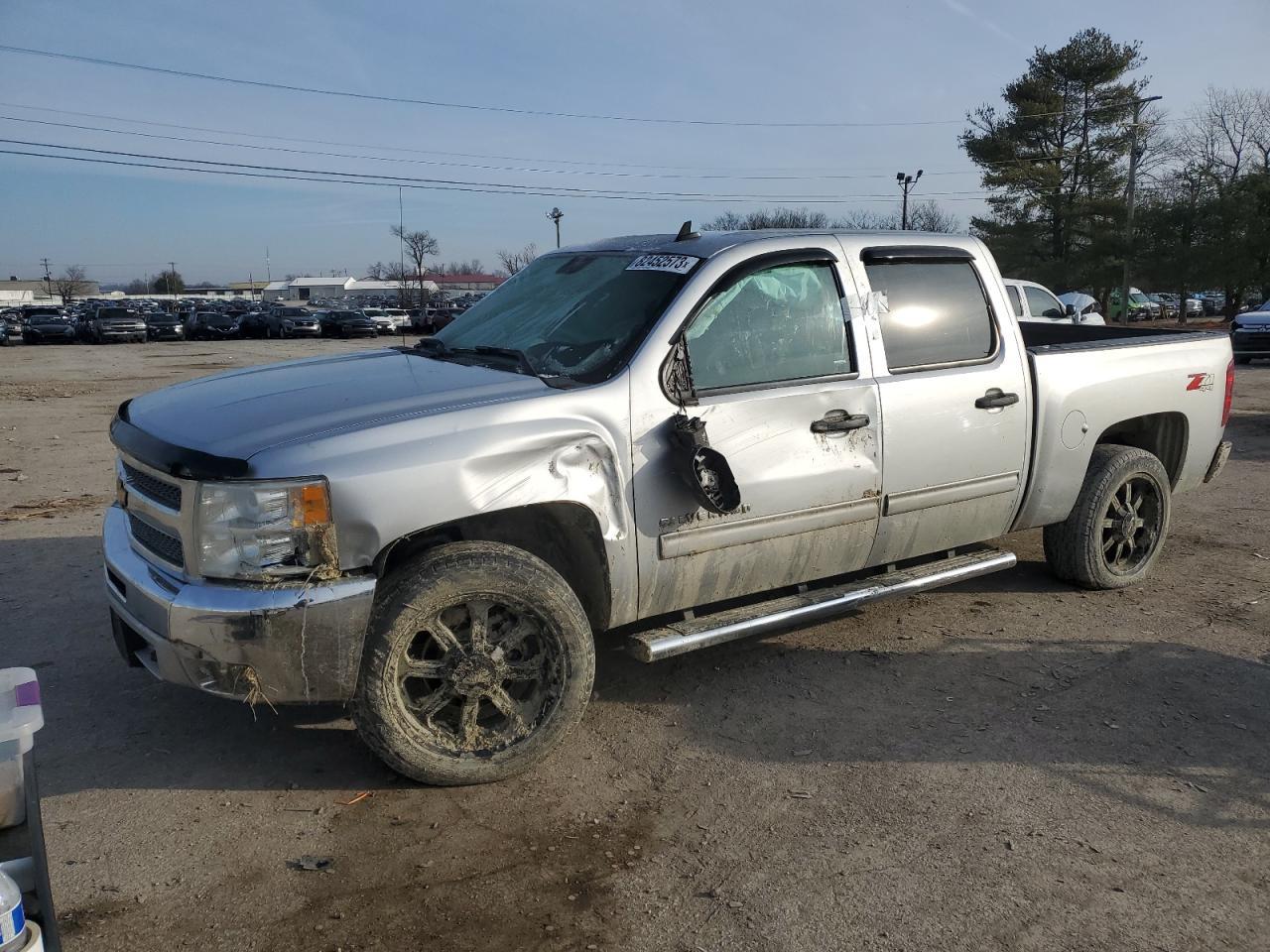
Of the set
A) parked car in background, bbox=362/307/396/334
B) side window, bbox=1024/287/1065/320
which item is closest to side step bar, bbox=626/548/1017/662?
side window, bbox=1024/287/1065/320

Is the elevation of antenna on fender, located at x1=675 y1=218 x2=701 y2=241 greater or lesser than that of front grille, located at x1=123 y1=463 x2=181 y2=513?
greater

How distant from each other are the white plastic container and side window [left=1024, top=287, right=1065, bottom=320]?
1474cm

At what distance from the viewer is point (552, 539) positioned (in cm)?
389

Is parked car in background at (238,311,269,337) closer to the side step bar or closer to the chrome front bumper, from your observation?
the side step bar

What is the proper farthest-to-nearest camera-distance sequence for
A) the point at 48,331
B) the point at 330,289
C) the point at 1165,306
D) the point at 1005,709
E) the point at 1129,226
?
the point at 330,289 < the point at 1165,306 < the point at 48,331 < the point at 1129,226 < the point at 1005,709

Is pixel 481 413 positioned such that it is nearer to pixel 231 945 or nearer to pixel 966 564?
pixel 231 945

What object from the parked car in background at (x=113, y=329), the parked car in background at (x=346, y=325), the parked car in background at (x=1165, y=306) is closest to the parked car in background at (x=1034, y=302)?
the parked car in background at (x=346, y=325)

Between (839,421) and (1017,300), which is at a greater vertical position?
(1017,300)

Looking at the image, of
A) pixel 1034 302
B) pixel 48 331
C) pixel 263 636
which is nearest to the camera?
pixel 263 636

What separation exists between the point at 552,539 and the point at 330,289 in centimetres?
14599

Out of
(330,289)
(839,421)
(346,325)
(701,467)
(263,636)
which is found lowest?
(263,636)

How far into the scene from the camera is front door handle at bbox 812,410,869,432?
4.18 metres

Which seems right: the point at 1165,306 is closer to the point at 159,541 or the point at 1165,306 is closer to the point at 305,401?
the point at 305,401

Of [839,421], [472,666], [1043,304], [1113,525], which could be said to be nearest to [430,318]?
[1043,304]
